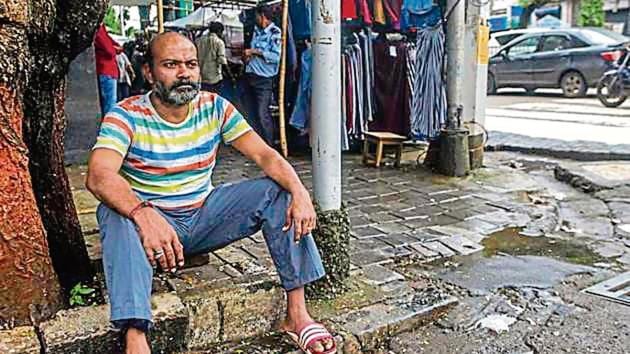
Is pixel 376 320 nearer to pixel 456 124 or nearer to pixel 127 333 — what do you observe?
pixel 127 333

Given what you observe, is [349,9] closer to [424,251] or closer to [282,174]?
[424,251]

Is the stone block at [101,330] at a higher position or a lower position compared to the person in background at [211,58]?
lower

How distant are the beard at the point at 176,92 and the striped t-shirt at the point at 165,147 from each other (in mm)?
75

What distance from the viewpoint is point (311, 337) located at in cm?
261

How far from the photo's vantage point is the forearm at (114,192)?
2.29 metres

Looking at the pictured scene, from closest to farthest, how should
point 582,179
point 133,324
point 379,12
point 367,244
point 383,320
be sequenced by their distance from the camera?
point 133,324 < point 383,320 < point 367,244 < point 582,179 < point 379,12

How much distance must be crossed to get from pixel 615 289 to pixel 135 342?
2.73 metres

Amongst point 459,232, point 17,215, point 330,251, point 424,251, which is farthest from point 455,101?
point 17,215

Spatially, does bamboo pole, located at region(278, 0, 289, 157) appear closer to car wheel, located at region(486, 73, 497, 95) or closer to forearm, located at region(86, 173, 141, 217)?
forearm, located at region(86, 173, 141, 217)

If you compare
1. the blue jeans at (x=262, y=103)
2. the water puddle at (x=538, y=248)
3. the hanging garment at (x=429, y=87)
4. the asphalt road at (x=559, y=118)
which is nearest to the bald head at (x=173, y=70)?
the water puddle at (x=538, y=248)

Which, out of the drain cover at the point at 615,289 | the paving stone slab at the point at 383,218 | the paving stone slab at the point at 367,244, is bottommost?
the drain cover at the point at 615,289

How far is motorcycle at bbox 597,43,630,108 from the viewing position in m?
12.3

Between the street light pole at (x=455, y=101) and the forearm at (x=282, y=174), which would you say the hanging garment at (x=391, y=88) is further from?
the forearm at (x=282, y=174)

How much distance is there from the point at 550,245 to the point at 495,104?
415 inches
